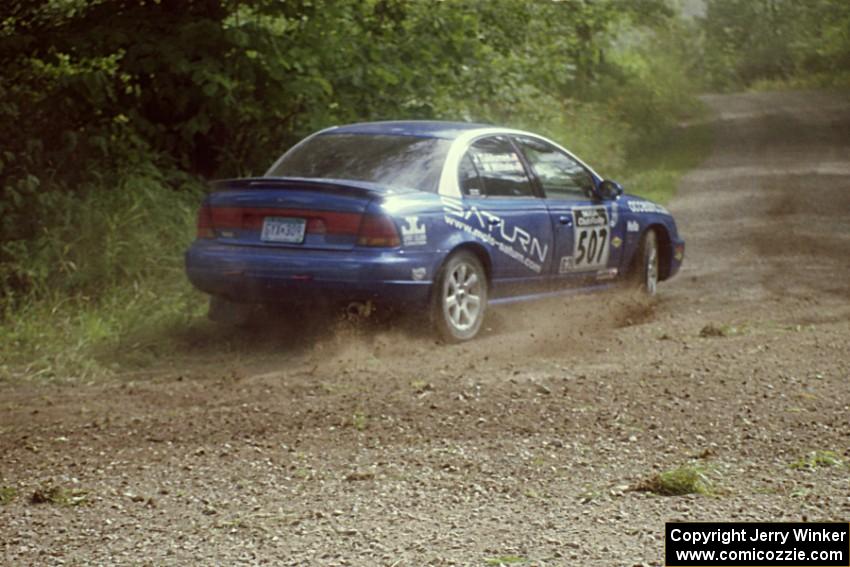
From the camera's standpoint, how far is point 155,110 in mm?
13781

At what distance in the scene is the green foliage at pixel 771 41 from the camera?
5250cm

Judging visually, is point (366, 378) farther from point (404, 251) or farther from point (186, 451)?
point (186, 451)

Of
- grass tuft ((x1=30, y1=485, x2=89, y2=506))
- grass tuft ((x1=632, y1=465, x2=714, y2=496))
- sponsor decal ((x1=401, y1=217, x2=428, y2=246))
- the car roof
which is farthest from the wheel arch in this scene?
grass tuft ((x1=30, y1=485, x2=89, y2=506))

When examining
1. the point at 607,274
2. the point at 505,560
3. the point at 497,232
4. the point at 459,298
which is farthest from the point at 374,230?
the point at 505,560

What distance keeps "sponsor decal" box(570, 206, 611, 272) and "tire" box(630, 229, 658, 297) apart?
1.97 ft

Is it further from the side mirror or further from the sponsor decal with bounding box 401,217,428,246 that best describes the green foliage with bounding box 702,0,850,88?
the sponsor decal with bounding box 401,217,428,246

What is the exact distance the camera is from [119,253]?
11594mm

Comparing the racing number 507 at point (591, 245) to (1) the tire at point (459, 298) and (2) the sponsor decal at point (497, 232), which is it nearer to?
(2) the sponsor decal at point (497, 232)

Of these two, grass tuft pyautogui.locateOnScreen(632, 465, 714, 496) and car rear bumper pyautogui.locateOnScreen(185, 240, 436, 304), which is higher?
car rear bumper pyautogui.locateOnScreen(185, 240, 436, 304)

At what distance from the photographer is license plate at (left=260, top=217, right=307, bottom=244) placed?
368 inches

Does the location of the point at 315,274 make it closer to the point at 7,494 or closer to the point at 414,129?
the point at 414,129

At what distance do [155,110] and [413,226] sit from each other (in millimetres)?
5215

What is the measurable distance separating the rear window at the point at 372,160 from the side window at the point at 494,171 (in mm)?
242

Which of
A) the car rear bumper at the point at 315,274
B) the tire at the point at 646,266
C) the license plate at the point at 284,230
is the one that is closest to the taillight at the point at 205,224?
the car rear bumper at the point at 315,274
